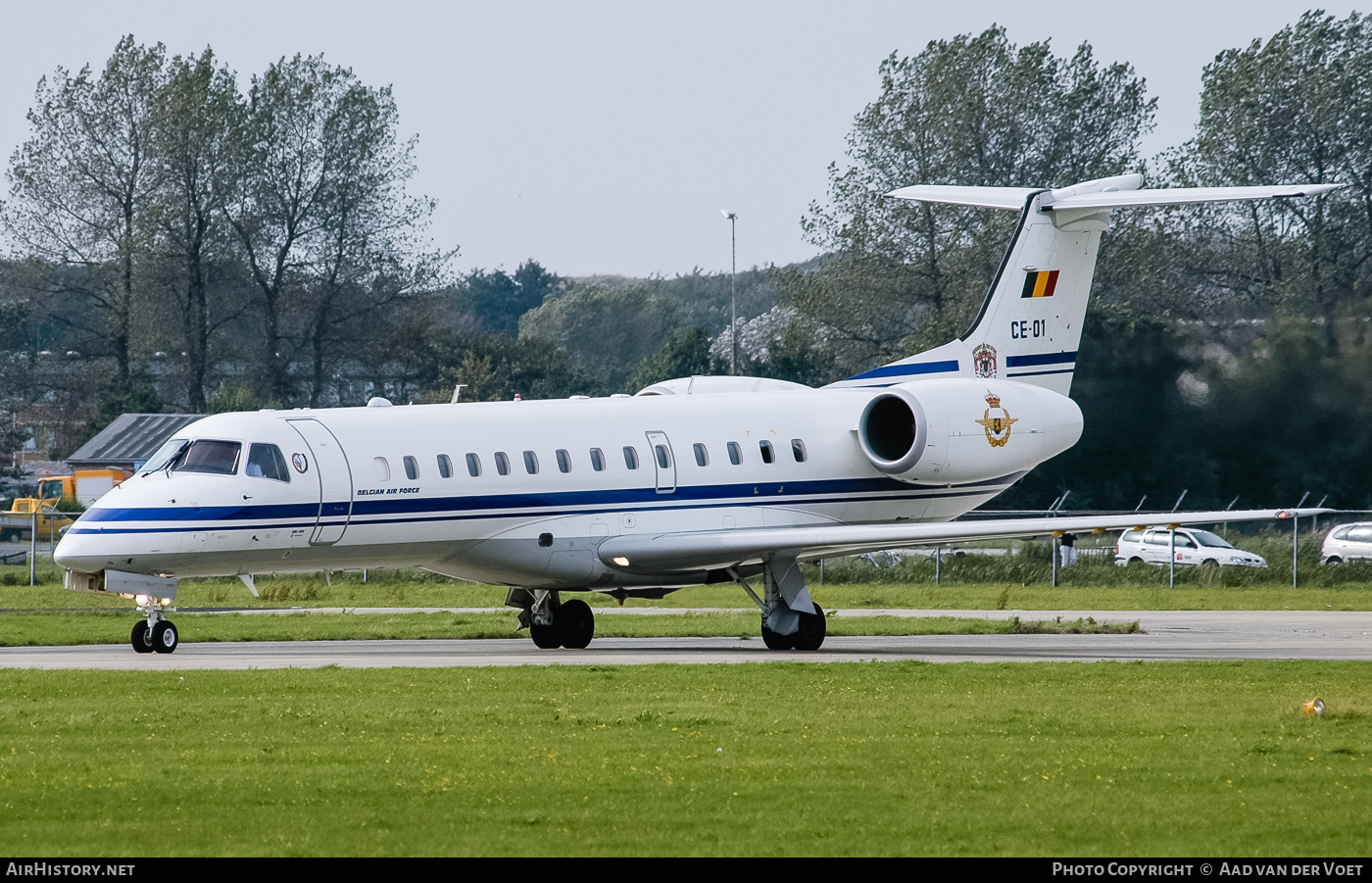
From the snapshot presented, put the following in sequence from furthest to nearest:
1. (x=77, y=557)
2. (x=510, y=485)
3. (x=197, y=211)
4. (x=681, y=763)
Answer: (x=197, y=211)
(x=510, y=485)
(x=77, y=557)
(x=681, y=763)

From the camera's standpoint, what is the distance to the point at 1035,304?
1159 inches

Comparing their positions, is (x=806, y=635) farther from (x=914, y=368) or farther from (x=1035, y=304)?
(x=1035, y=304)

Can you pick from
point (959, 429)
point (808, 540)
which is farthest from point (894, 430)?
point (808, 540)

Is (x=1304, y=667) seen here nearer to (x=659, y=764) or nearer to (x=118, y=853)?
→ (x=659, y=764)

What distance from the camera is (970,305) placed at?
65.9 meters

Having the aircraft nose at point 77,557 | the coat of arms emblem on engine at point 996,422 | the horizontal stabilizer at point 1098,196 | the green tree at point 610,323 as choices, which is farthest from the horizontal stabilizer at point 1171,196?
the green tree at point 610,323

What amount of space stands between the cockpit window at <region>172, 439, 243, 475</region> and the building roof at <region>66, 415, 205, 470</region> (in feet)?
166

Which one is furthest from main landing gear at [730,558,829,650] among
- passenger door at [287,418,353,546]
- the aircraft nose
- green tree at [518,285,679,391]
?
green tree at [518,285,679,391]

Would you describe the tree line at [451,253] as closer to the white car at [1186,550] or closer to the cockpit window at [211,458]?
the white car at [1186,550]

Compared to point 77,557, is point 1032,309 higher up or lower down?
higher up

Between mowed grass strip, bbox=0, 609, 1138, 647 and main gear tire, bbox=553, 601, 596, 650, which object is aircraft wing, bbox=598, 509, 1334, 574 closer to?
main gear tire, bbox=553, 601, 596, 650

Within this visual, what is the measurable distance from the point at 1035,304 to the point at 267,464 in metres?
13.3

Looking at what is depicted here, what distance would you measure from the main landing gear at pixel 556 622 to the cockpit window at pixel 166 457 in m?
5.15

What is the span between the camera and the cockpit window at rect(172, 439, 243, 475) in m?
21.8
